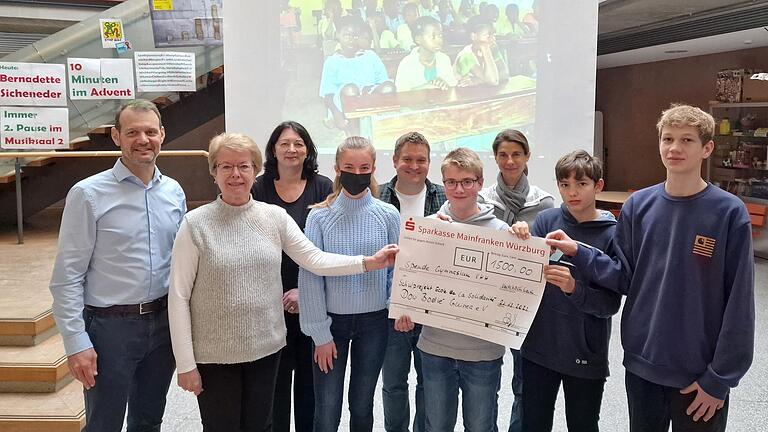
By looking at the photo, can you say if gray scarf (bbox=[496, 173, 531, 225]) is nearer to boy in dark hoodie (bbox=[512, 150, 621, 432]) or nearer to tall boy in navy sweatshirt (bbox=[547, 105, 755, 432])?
boy in dark hoodie (bbox=[512, 150, 621, 432])

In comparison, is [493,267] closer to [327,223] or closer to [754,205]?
[327,223]

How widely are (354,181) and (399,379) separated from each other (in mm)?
872

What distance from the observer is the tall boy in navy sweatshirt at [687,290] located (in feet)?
4.96

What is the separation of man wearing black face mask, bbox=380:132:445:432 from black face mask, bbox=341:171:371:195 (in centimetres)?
34

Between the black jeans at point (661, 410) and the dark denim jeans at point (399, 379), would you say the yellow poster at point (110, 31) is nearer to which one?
the dark denim jeans at point (399, 379)

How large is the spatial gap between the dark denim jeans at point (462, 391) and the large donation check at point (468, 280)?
13 cm

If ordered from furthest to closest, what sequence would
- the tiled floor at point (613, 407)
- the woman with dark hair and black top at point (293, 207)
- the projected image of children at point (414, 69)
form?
the projected image of children at point (414, 69) < the tiled floor at point (613, 407) < the woman with dark hair and black top at point (293, 207)

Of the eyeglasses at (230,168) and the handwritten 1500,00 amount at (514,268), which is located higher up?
the eyeglasses at (230,168)

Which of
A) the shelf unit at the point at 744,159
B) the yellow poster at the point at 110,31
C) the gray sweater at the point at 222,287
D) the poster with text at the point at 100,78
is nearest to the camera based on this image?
the gray sweater at the point at 222,287

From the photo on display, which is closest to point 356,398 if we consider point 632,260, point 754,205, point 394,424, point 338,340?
point 338,340

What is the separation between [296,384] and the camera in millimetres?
2229

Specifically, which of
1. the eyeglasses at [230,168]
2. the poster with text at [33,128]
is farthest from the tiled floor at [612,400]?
the poster with text at [33,128]

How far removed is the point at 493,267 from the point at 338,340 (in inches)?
24.7

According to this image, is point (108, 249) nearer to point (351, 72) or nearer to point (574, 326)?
point (574, 326)
